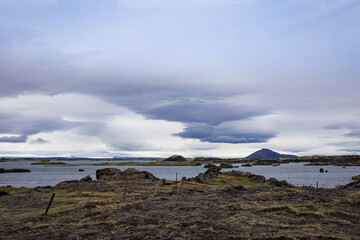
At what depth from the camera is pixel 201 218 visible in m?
21.2

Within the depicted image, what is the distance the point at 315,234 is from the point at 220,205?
11.1m

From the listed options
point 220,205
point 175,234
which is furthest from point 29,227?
point 220,205

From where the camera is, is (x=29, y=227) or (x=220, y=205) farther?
(x=220, y=205)

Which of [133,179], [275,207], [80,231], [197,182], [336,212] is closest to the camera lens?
[80,231]

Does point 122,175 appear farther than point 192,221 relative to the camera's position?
Yes

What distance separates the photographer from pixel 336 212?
23.0m

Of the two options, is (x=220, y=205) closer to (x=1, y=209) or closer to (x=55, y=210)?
(x=55, y=210)

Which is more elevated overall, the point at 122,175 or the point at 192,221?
the point at 192,221

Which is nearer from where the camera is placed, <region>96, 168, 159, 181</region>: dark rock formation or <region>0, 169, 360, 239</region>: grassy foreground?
<region>0, 169, 360, 239</region>: grassy foreground

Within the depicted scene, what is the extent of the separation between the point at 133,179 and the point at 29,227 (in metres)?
42.9

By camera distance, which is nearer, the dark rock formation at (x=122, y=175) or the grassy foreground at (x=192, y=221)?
the grassy foreground at (x=192, y=221)

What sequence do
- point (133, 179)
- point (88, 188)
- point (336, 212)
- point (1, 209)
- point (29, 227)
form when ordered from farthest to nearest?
point (133, 179) < point (88, 188) < point (1, 209) < point (336, 212) < point (29, 227)

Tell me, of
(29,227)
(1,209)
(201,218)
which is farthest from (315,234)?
(1,209)

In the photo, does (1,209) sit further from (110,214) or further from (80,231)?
(80,231)
